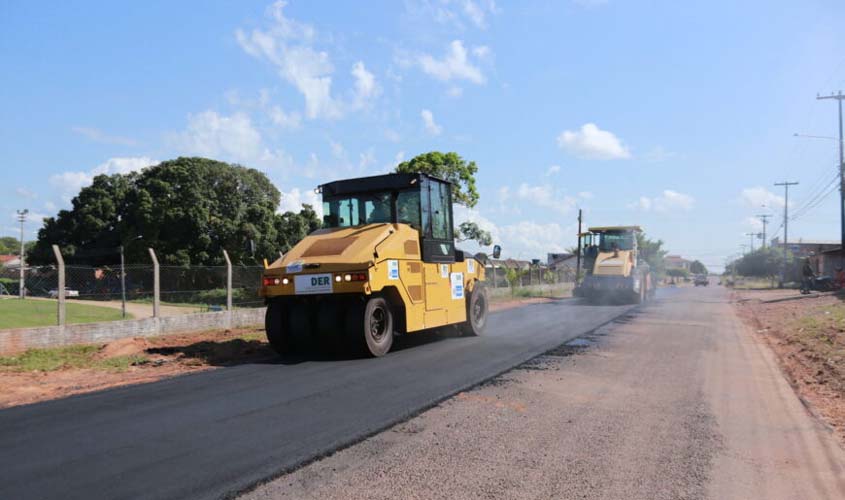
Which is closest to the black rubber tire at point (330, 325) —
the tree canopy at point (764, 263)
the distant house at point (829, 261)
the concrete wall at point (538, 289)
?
the concrete wall at point (538, 289)

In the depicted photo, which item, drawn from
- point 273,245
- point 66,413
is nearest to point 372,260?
point 66,413

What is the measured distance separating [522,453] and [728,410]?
2.82m

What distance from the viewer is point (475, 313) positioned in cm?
1273

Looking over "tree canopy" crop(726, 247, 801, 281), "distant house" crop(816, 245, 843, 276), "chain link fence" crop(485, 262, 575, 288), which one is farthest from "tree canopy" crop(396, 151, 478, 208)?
"tree canopy" crop(726, 247, 801, 281)

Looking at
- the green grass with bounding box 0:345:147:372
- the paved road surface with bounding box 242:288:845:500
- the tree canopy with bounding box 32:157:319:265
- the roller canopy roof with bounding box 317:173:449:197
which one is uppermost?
the tree canopy with bounding box 32:157:319:265

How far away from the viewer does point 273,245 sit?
3688cm

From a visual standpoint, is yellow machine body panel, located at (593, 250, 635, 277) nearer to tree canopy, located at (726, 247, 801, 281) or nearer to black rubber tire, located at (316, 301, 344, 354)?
black rubber tire, located at (316, 301, 344, 354)

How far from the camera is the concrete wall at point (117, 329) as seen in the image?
1010cm

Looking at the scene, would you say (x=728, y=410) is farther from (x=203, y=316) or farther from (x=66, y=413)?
(x=203, y=316)

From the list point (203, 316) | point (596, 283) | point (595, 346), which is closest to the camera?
point (595, 346)

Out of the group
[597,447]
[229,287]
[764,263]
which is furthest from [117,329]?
[764,263]

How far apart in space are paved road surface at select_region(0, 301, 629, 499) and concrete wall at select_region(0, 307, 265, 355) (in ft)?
13.9

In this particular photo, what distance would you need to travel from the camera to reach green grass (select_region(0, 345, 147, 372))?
8898mm

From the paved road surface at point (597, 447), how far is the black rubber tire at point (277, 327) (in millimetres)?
3888
